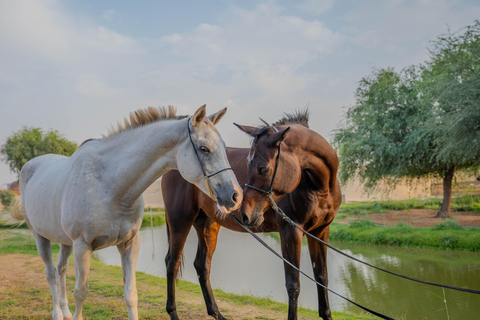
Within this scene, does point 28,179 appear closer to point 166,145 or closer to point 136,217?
point 136,217

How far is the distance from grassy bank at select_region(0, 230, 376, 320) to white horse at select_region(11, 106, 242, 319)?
6.66 feet

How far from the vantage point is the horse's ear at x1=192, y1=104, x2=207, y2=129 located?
240 cm

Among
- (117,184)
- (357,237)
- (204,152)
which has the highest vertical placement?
(204,152)

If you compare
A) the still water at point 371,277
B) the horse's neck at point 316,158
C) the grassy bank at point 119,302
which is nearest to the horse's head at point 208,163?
the horse's neck at point 316,158

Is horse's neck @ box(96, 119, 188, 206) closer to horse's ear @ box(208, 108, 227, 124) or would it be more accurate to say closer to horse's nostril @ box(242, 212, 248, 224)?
horse's ear @ box(208, 108, 227, 124)

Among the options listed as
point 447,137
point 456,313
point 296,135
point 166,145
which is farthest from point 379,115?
point 166,145

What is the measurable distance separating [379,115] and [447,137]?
488cm

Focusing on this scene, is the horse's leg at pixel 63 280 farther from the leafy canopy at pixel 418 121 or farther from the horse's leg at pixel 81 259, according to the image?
the leafy canopy at pixel 418 121

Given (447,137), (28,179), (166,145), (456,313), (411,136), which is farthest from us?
(411,136)

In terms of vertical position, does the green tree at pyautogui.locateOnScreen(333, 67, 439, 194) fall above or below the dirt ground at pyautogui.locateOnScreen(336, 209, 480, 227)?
above

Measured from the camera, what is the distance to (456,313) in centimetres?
569

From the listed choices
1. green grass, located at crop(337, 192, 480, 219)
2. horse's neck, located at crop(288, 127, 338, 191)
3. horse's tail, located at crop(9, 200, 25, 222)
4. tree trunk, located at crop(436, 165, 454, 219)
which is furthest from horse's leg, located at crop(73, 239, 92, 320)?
green grass, located at crop(337, 192, 480, 219)

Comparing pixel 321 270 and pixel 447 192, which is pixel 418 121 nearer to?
pixel 447 192

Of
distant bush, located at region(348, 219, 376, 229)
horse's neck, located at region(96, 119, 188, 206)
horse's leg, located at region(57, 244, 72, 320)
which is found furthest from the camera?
distant bush, located at region(348, 219, 376, 229)
